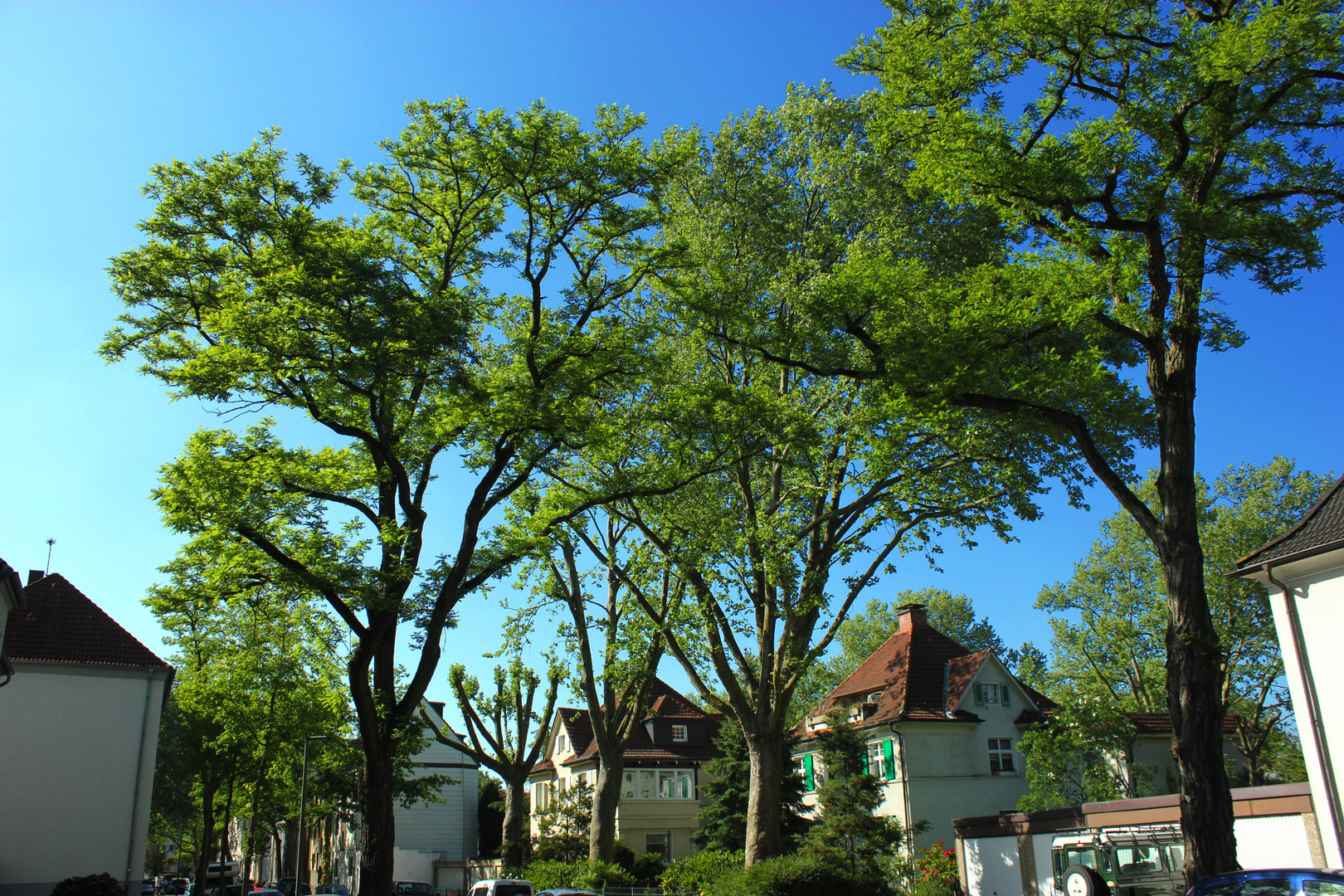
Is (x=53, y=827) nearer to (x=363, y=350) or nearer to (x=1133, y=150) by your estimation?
(x=363, y=350)

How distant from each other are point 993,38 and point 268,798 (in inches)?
1732

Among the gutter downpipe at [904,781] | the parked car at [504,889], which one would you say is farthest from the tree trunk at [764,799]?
the gutter downpipe at [904,781]

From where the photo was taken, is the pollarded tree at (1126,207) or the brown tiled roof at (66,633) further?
the brown tiled roof at (66,633)

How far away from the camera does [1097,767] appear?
31062 millimetres

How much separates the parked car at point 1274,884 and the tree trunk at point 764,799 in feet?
35.6

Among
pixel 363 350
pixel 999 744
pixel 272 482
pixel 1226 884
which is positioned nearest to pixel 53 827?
pixel 272 482

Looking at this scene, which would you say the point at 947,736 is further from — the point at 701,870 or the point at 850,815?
the point at 701,870

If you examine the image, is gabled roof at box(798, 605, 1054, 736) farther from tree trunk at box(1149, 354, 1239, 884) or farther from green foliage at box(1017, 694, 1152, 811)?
tree trunk at box(1149, 354, 1239, 884)

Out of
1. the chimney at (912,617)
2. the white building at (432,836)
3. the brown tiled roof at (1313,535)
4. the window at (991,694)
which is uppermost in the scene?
the chimney at (912,617)

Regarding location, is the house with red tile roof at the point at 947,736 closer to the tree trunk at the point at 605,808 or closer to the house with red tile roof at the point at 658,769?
the tree trunk at the point at 605,808

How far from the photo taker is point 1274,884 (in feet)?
29.8

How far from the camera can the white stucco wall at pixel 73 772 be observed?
2308 centimetres

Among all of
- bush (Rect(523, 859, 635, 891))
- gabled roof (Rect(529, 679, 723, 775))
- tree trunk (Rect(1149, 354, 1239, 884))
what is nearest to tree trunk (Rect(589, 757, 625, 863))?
bush (Rect(523, 859, 635, 891))

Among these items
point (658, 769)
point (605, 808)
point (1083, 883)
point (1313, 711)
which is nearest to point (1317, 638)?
point (1313, 711)
